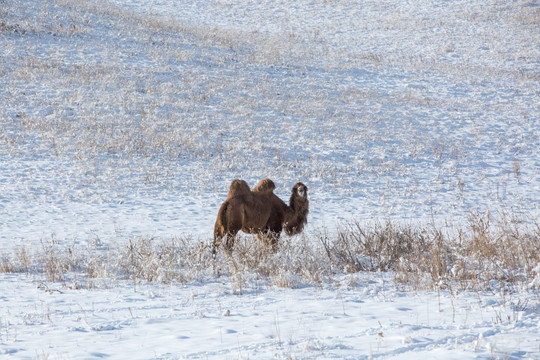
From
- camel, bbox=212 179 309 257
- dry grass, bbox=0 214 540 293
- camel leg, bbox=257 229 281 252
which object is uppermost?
camel, bbox=212 179 309 257

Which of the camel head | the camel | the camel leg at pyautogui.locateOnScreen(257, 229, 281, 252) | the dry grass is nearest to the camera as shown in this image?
the dry grass

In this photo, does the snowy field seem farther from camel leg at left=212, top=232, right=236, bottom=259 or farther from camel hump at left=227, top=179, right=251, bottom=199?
camel hump at left=227, top=179, right=251, bottom=199

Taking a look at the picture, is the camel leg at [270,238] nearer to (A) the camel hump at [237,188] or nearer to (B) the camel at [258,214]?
(B) the camel at [258,214]

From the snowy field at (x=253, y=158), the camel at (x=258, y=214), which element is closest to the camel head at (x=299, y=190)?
the camel at (x=258, y=214)

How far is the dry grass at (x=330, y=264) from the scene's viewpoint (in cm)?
507

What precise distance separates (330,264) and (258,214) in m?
1.43

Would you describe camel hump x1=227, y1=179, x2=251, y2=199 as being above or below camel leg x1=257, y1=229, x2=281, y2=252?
above

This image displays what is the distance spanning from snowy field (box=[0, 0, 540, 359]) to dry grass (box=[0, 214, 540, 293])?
142 mm

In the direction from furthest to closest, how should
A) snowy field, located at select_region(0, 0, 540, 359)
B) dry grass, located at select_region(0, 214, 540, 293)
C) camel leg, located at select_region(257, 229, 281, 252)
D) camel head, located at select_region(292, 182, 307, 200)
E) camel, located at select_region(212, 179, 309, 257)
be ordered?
camel head, located at select_region(292, 182, 307, 200) < camel leg, located at select_region(257, 229, 281, 252) < camel, located at select_region(212, 179, 309, 257) < dry grass, located at select_region(0, 214, 540, 293) < snowy field, located at select_region(0, 0, 540, 359)

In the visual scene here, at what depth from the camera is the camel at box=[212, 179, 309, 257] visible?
21.8ft

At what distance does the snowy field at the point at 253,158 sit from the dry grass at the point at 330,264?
142 millimetres

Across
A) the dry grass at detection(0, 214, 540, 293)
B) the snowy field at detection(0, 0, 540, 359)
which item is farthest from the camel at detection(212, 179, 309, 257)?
the snowy field at detection(0, 0, 540, 359)

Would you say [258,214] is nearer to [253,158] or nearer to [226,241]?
[226,241]

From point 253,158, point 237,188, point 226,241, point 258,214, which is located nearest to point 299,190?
point 258,214
